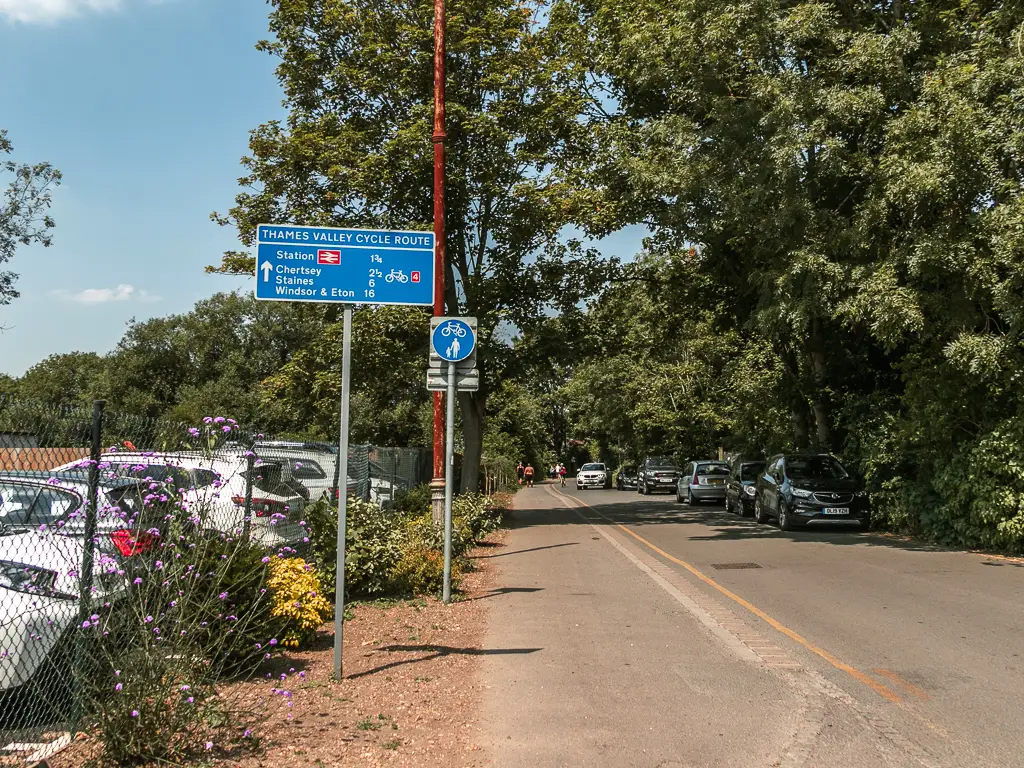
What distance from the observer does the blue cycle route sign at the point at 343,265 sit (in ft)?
23.2

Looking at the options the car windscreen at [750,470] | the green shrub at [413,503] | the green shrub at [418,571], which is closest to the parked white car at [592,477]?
the car windscreen at [750,470]

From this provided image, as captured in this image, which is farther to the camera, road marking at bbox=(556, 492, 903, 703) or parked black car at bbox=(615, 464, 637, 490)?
parked black car at bbox=(615, 464, 637, 490)

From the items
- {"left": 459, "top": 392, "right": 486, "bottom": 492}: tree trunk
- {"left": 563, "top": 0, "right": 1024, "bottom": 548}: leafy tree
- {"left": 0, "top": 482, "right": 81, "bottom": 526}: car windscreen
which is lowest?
{"left": 0, "top": 482, "right": 81, "bottom": 526}: car windscreen

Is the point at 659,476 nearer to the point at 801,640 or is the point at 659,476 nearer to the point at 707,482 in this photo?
the point at 707,482

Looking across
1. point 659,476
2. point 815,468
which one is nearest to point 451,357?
point 815,468

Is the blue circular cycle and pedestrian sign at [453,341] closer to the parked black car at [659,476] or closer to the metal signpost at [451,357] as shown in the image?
the metal signpost at [451,357]

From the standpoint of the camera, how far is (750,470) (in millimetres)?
25922

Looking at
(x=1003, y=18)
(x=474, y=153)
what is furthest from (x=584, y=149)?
(x=1003, y=18)

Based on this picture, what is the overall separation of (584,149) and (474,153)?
2898mm

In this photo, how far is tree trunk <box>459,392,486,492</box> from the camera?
77.3 feet

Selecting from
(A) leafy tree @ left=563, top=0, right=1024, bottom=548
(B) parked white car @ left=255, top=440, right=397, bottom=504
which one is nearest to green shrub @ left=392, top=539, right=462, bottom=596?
(B) parked white car @ left=255, top=440, right=397, bottom=504

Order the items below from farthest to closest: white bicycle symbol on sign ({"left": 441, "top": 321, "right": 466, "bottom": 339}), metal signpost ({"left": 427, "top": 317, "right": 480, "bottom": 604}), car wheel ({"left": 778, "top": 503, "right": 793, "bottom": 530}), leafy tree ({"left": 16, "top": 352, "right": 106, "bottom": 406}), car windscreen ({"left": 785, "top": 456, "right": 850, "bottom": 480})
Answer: leafy tree ({"left": 16, "top": 352, "right": 106, "bottom": 406}) < car windscreen ({"left": 785, "top": 456, "right": 850, "bottom": 480}) < car wheel ({"left": 778, "top": 503, "right": 793, "bottom": 530}) < white bicycle symbol on sign ({"left": 441, "top": 321, "right": 466, "bottom": 339}) < metal signpost ({"left": 427, "top": 317, "right": 480, "bottom": 604})

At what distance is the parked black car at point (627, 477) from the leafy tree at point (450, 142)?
3245cm

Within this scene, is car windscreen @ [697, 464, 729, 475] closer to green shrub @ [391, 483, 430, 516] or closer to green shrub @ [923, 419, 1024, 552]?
green shrub @ [923, 419, 1024, 552]
